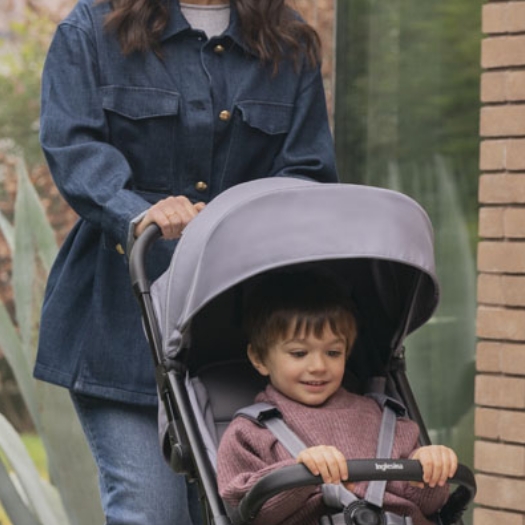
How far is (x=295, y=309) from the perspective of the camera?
162 inches

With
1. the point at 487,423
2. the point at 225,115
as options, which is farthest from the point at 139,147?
the point at 487,423

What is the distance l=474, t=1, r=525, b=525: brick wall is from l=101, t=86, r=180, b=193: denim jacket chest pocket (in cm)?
173

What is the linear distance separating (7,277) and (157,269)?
3071mm

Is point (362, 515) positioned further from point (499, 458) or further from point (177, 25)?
point (499, 458)

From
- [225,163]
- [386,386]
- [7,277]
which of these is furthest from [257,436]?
[7,277]

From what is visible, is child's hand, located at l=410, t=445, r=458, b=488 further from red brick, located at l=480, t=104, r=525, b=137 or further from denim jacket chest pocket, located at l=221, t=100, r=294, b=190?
red brick, located at l=480, t=104, r=525, b=137

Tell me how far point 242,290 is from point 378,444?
55 centimetres

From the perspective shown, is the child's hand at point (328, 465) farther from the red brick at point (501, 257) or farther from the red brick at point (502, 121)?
the red brick at point (502, 121)

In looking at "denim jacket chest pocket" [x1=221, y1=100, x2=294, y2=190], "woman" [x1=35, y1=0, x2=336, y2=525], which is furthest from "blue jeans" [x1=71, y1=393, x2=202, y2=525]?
"denim jacket chest pocket" [x1=221, y1=100, x2=294, y2=190]

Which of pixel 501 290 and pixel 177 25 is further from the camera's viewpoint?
pixel 501 290

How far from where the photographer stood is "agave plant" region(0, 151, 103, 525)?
6.57m

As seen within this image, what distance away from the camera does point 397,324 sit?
4.34 meters

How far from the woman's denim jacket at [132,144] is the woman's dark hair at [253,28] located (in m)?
0.03

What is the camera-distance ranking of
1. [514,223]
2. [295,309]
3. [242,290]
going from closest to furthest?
[295,309], [242,290], [514,223]
